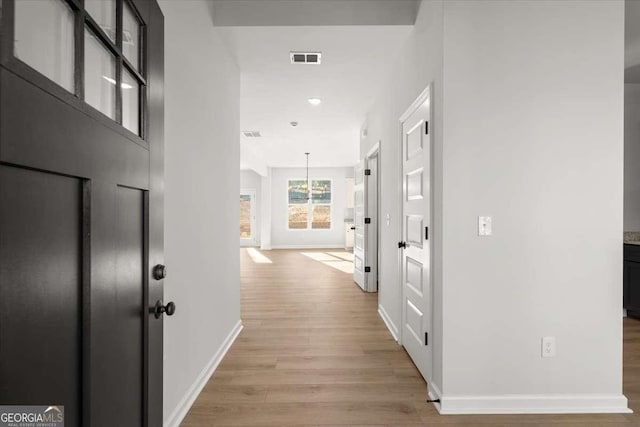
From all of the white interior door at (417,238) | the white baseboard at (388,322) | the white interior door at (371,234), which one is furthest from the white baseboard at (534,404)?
the white interior door at (371,234)

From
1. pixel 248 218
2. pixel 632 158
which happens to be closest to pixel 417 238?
pixel 632 158

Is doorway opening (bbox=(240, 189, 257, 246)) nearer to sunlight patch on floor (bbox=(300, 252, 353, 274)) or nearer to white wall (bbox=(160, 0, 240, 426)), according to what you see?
sunlight patch on floor (bbox=(300, 252, 353, 274))

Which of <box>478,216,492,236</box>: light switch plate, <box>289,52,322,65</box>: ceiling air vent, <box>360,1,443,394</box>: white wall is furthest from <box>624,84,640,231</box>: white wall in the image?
<box>289,52,322,65</box>: ceiling air vent

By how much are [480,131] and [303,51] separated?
6.19 feet

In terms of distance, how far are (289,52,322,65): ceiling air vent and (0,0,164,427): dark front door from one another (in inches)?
89.8

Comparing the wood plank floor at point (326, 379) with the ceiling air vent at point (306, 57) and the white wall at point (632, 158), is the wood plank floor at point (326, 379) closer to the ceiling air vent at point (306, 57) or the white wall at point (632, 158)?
the white wall at point (632, 158)

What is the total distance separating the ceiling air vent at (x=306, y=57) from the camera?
11.3 ft

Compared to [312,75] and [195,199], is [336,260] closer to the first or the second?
[312,75]

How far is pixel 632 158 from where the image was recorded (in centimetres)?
454

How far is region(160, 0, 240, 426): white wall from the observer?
2.04 meters

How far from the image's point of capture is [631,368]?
291 centimetres

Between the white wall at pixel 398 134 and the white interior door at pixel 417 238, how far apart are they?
0.43 ft

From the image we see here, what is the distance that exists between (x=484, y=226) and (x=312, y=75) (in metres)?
2.55

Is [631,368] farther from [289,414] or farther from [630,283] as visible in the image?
[289,414]
